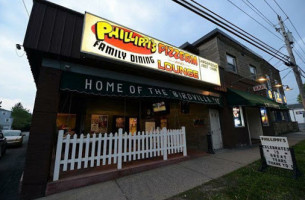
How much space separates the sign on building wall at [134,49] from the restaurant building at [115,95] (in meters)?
0.04

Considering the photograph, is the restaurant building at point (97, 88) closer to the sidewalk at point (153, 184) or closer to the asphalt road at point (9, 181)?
the sidewalk at point (153, 184)

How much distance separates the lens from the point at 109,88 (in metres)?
5.01

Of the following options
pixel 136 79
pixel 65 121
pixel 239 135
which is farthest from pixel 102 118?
pixel 239 135

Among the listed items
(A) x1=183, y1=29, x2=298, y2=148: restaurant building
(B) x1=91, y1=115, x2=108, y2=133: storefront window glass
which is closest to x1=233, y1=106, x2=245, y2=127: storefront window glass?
(A) x1=183, y1=29, x2=298, y2=148: restaurant building

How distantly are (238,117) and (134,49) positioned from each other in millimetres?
9317

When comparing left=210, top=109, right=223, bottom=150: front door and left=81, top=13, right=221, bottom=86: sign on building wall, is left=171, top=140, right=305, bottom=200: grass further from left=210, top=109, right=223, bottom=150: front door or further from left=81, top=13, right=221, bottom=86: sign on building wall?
left=81, top=13, right=221, bottom=86: sign on building wall

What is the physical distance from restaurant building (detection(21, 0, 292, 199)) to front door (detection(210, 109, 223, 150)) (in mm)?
104

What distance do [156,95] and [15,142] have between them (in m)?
14.1

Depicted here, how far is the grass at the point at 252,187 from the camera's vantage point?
10.3ft

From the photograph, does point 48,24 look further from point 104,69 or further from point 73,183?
point 73,183

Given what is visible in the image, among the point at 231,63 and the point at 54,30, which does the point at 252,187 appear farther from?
the point at 231,63

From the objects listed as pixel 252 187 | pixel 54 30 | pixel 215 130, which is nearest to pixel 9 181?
pixel 54 30

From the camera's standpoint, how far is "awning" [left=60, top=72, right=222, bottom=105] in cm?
443

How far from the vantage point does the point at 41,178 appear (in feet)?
11.9
